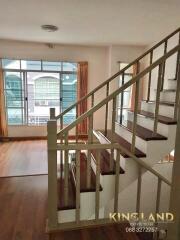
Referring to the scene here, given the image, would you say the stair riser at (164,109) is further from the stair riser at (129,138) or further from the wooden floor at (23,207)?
the wooden floor at (23,207)

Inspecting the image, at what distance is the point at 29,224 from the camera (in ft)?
6.47

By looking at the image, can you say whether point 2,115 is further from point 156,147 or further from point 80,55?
point 156,147

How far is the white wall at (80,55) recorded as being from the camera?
5.07 m

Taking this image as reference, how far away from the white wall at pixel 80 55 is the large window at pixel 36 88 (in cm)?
19

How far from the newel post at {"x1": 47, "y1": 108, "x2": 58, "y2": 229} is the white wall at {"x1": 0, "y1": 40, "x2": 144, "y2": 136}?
4087 millimetres

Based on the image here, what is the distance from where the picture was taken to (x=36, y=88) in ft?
18.1

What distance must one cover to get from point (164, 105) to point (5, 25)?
335cm

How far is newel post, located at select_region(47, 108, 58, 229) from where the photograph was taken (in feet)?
4.97

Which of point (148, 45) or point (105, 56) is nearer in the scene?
point (148, 45)

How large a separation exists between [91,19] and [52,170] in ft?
9.25

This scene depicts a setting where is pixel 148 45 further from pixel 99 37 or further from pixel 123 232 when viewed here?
pixel 123 232

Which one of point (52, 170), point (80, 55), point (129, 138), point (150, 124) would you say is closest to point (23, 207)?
point (52, 170)

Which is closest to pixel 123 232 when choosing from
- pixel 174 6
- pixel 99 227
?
pixel 99 227

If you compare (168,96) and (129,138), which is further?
(168,96)
